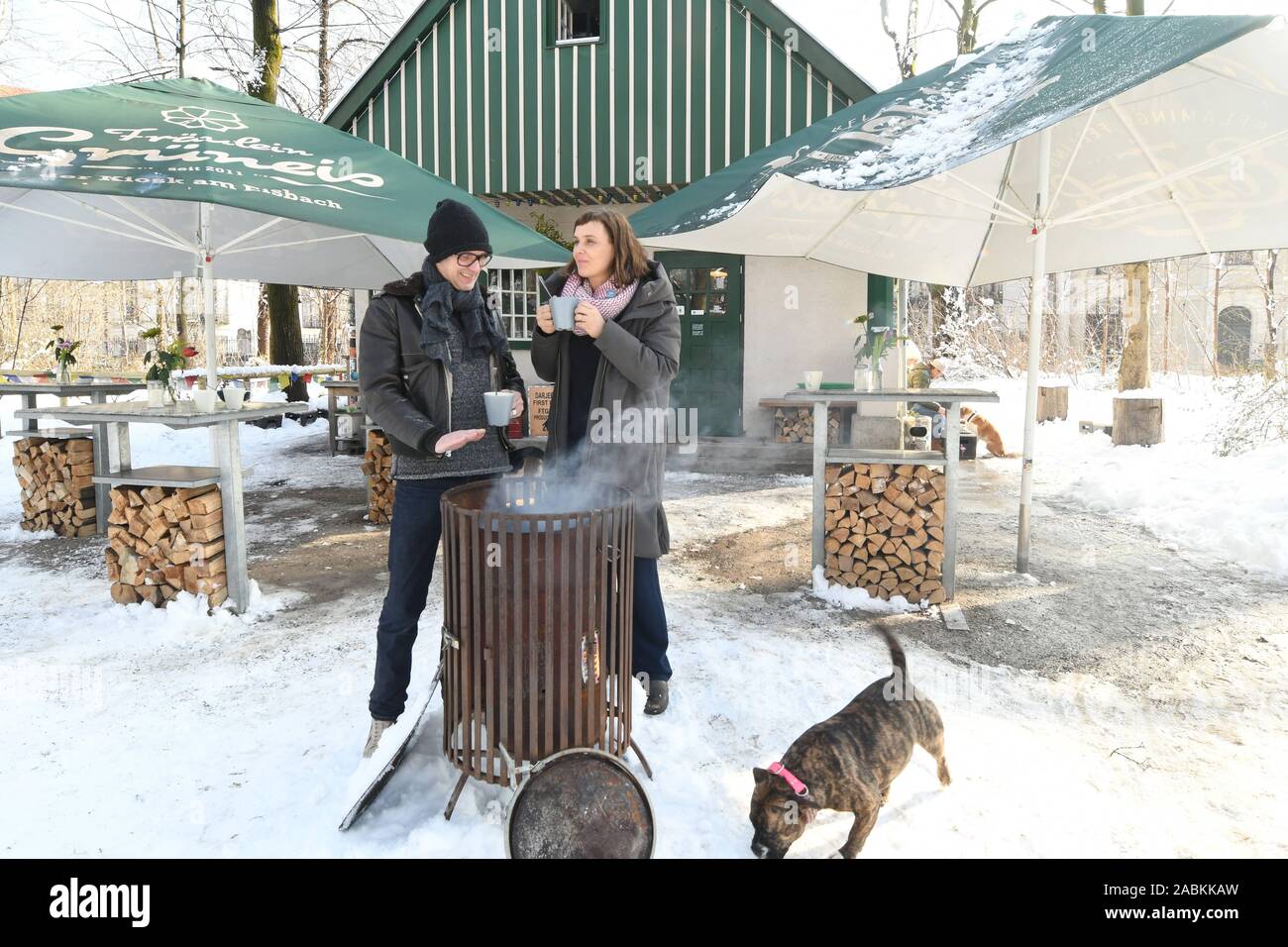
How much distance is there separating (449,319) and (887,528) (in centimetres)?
307

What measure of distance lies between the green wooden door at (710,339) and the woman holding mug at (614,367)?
7341 mm

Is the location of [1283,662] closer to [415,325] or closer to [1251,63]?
[1251,63]

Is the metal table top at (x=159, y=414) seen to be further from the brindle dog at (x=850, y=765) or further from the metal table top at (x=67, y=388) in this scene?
the brindle dog at (x=850, y=765)

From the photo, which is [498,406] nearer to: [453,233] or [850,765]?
[453,233]

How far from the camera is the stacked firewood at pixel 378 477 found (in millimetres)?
6758

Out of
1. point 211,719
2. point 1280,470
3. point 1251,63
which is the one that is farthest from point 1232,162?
point 211,719

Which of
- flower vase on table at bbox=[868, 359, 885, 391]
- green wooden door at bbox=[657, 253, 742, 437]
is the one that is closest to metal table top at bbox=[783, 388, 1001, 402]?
flower vase on table at bbox=[868, 359, 885, 391]

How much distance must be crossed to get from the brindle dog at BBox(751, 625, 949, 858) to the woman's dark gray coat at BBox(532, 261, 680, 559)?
3.05 ft

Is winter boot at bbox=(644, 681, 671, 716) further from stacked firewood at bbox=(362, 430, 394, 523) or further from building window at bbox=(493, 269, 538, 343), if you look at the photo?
building window at bbox=(493, 269, 538, 343)

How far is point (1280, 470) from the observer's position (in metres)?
7.47

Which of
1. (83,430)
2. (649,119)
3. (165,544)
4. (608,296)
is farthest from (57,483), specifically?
(649,119)

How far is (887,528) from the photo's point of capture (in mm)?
4895

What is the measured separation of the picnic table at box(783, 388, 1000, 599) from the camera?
4.70 m
